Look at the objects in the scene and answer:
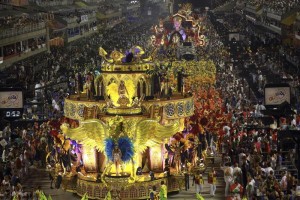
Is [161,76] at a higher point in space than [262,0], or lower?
lower

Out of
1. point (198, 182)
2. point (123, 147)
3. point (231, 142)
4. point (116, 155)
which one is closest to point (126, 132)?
point (123, 147)

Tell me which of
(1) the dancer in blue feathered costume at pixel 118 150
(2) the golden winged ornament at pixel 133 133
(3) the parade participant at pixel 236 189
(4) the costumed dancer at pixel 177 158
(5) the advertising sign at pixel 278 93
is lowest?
(3) the parade participant at pixel 236 189

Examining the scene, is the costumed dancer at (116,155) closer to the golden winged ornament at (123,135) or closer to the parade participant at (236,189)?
the golden winged ornament at (123,135)

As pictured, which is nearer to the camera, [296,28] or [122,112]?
[122,112]

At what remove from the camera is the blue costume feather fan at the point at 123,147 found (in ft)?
88.3

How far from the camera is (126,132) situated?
26969 millimetres

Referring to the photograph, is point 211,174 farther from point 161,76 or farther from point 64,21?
point 64,21

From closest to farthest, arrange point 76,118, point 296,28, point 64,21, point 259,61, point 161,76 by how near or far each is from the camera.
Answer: point 76,118 → point 161,76 → point 259,61 → point 296,28 → point 64,21

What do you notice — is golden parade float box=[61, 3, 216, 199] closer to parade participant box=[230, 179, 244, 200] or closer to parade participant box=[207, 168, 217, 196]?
parade participant box=[207, 168, 217, 196]

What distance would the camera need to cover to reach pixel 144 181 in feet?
90.1

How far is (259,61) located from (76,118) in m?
42.9

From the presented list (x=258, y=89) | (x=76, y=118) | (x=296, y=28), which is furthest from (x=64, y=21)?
(x=76, y=118)

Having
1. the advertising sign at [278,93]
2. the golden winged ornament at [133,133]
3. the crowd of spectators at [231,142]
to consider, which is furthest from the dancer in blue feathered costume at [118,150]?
the advertising sign at [278,93]

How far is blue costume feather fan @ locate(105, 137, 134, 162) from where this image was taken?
2691 centimetres
